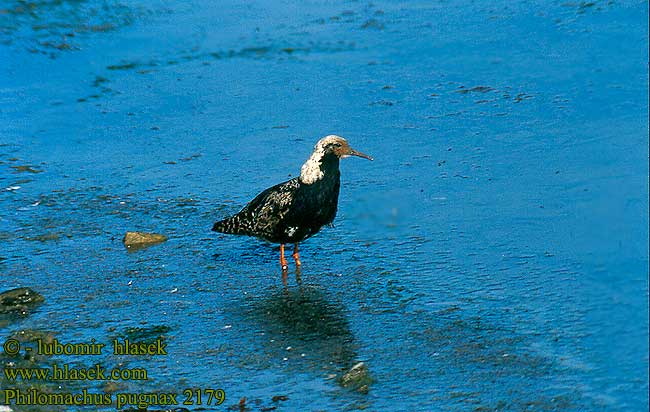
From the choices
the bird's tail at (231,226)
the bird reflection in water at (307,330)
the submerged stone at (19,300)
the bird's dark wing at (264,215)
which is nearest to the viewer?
the bird reflection in water at (307,330)

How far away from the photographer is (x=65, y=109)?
1196 cm

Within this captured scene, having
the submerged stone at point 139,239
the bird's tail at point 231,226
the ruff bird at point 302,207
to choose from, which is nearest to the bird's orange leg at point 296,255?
the ruff bird at point 302,207

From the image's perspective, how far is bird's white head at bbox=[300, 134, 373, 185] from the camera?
8258 mm

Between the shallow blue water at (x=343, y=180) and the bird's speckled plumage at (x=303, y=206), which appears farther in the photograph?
the bird's speckled plumage at (x=303, y=206)

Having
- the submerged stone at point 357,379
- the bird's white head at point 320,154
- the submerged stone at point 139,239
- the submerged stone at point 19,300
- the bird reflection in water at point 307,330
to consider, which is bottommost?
the submerged stone at point 357,379

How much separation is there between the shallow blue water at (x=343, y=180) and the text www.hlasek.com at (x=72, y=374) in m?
0.17

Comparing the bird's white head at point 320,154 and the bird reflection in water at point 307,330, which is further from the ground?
the bird's white head at point 320,154

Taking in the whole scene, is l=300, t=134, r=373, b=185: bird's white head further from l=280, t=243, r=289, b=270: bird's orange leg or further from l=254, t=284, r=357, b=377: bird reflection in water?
l=254, t=284, r=357, b=377: bird reflection in water

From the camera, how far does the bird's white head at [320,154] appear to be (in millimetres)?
8258

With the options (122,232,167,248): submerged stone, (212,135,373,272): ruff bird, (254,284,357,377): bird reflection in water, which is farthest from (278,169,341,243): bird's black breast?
(122,232,167,248): submerged stone

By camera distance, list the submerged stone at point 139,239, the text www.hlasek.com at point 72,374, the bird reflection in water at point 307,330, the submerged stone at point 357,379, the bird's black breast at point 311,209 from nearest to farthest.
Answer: the submerged stone at point 357,379, the text www.hlasek.com at point 72,374, the bird reflection in water at point 307,330, the bird's black breast at point 311,209, the submerged stone at point 139,239

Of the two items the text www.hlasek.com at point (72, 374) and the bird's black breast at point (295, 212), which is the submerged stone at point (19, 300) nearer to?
the text www.hlasek.com at point (72, 374)

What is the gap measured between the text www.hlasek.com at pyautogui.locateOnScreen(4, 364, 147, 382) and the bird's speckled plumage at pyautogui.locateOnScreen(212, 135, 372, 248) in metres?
2.06

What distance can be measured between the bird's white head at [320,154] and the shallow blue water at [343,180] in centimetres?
63
